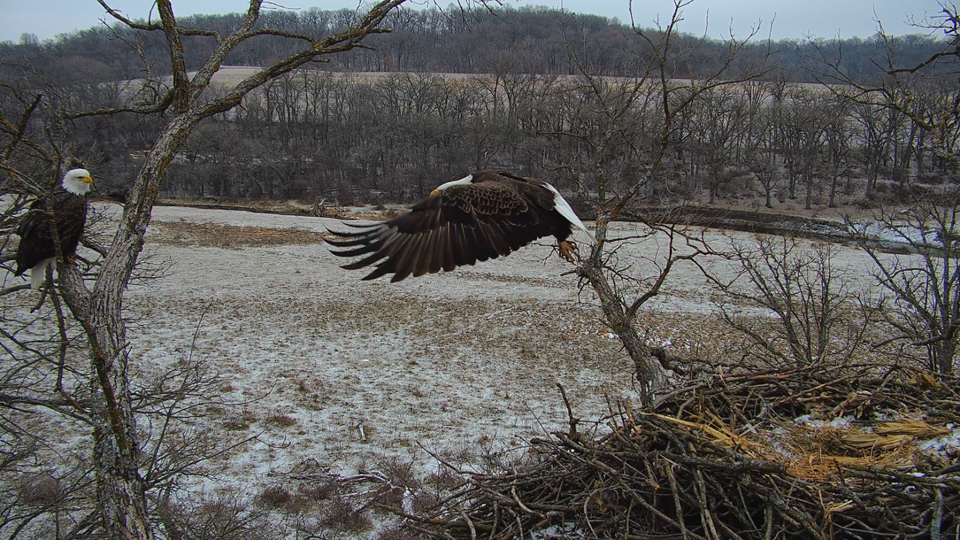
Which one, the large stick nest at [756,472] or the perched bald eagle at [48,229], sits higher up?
the perched bald eagle at [48,229]

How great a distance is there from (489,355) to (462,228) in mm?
10312

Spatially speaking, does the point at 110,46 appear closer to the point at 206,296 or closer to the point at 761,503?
the point at 206,296

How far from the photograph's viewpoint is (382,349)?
14664mm

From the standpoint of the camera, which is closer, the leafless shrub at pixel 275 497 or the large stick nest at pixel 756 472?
the large stick nest at pixel 756 472

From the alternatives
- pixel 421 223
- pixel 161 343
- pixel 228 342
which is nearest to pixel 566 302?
pixel 228 342

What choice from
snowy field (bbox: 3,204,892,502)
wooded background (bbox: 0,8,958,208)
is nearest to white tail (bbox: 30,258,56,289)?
snowy field (bbox: 3,204,892,502)

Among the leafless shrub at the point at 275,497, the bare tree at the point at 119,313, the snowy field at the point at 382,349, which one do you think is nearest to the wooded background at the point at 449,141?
the snowy field at the point at 382,349

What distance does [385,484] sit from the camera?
8.45 meters

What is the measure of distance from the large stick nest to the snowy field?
10.8 feet

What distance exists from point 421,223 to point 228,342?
1189 cm

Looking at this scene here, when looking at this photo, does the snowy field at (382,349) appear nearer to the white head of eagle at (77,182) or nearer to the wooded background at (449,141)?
the white head of eagle at (77,182)

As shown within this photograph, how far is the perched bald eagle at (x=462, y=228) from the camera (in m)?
4.23

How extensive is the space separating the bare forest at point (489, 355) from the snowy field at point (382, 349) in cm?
9

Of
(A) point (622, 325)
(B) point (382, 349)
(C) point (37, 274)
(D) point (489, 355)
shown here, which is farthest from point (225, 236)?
(A) point (622, 325)
